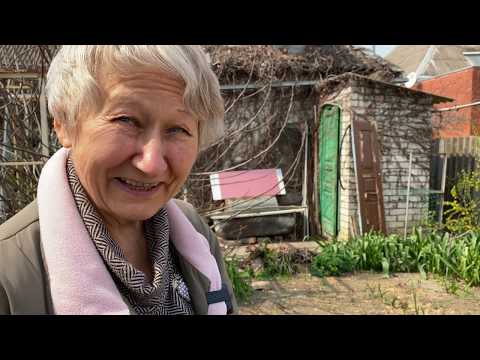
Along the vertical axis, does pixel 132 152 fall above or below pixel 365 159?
above

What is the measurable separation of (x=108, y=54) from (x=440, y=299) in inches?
196

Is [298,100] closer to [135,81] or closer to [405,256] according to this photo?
[405,256]

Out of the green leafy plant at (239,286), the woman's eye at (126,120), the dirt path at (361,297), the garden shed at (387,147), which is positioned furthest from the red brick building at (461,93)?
the woman's eye at (126,120)

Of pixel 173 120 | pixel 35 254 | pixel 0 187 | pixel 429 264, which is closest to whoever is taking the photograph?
pixel 35 254

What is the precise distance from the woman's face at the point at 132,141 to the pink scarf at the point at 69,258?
0.09m

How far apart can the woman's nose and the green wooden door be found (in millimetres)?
6975

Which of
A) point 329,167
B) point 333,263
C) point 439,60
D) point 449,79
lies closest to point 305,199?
point 329,167

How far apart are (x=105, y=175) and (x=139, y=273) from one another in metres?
0.31

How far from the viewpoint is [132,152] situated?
3.41ft

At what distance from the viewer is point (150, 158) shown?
1030mm

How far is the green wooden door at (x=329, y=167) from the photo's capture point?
7754 mm

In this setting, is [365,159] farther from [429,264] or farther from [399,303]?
[399,303]

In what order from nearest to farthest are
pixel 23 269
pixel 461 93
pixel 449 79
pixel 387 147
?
pixel 23 269
pixel 387 147
pixel 461 93
pixel 449 79
